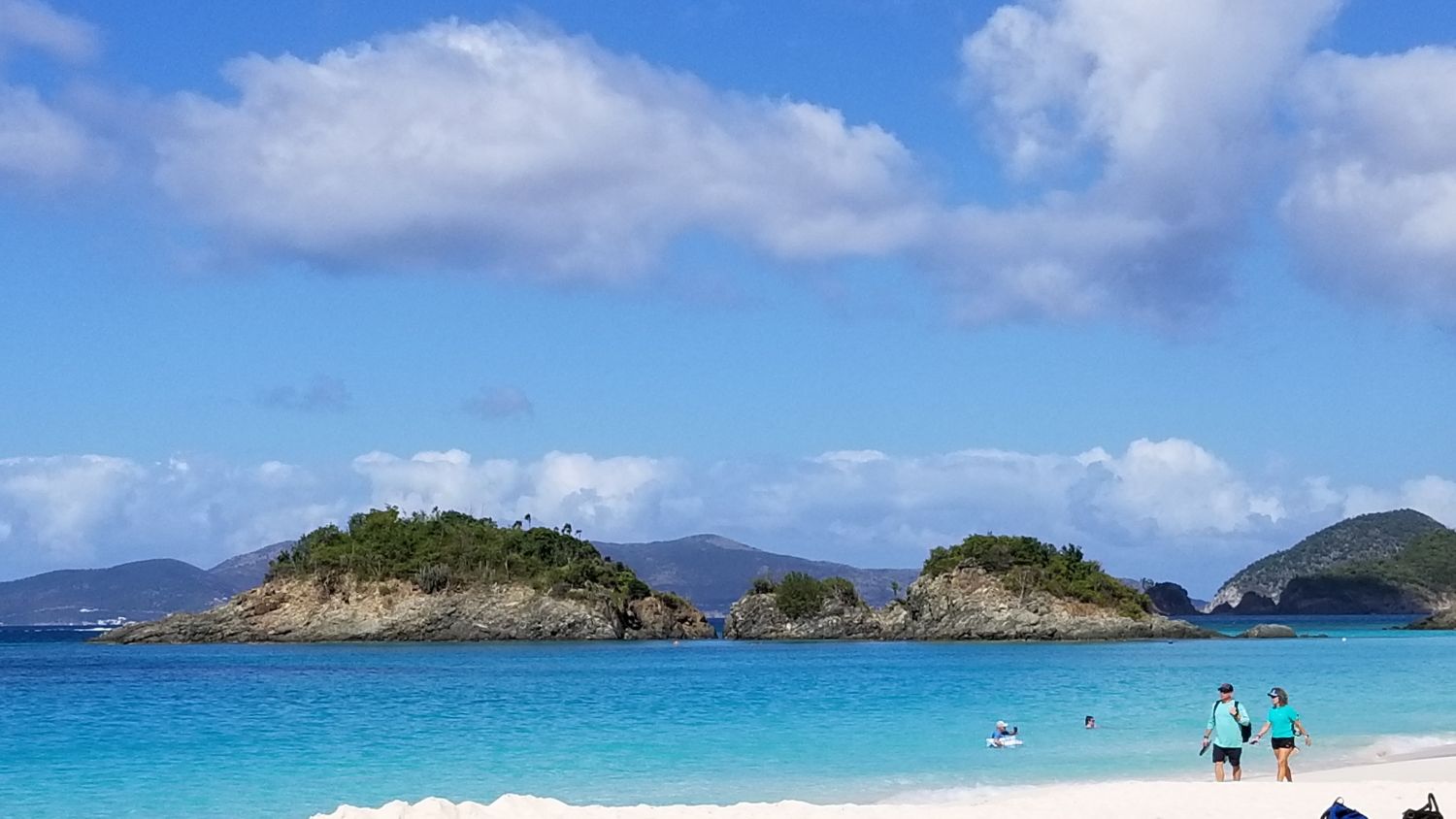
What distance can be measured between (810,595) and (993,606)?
1978cm

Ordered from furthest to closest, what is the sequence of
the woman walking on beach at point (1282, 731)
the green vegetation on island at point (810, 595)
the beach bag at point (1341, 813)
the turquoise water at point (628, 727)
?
the green vegetation on island at point (810, 595)
the turquoise water at point (628, 727)
the woman walking on beach at point (1282, 731)
the beach bag at point (1341, 813)

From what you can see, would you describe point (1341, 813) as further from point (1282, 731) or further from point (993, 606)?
point (993, 606)

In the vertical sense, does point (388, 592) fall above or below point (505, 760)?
above

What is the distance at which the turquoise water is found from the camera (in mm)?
28062

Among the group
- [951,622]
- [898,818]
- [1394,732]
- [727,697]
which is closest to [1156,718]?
[1394,732]

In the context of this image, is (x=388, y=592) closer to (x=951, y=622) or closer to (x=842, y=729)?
(x=951, y=622)

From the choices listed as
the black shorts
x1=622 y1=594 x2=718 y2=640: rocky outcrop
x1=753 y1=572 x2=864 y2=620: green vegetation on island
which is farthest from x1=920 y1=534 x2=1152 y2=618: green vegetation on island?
the black shorts

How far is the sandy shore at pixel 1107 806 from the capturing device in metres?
20.0

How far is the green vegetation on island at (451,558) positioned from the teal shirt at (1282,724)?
4241 inches

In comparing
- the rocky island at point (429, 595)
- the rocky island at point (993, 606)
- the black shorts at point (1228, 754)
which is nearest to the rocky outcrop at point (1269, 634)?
the rocky island at point (993, 606)

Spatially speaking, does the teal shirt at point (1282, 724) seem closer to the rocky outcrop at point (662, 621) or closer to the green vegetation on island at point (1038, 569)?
the green vegetation on island at point (1038, 569)

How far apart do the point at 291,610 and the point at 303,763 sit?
9836cm

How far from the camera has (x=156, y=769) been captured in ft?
102

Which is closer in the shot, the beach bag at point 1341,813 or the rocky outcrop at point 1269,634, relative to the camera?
the beach bag at point 1341,813
